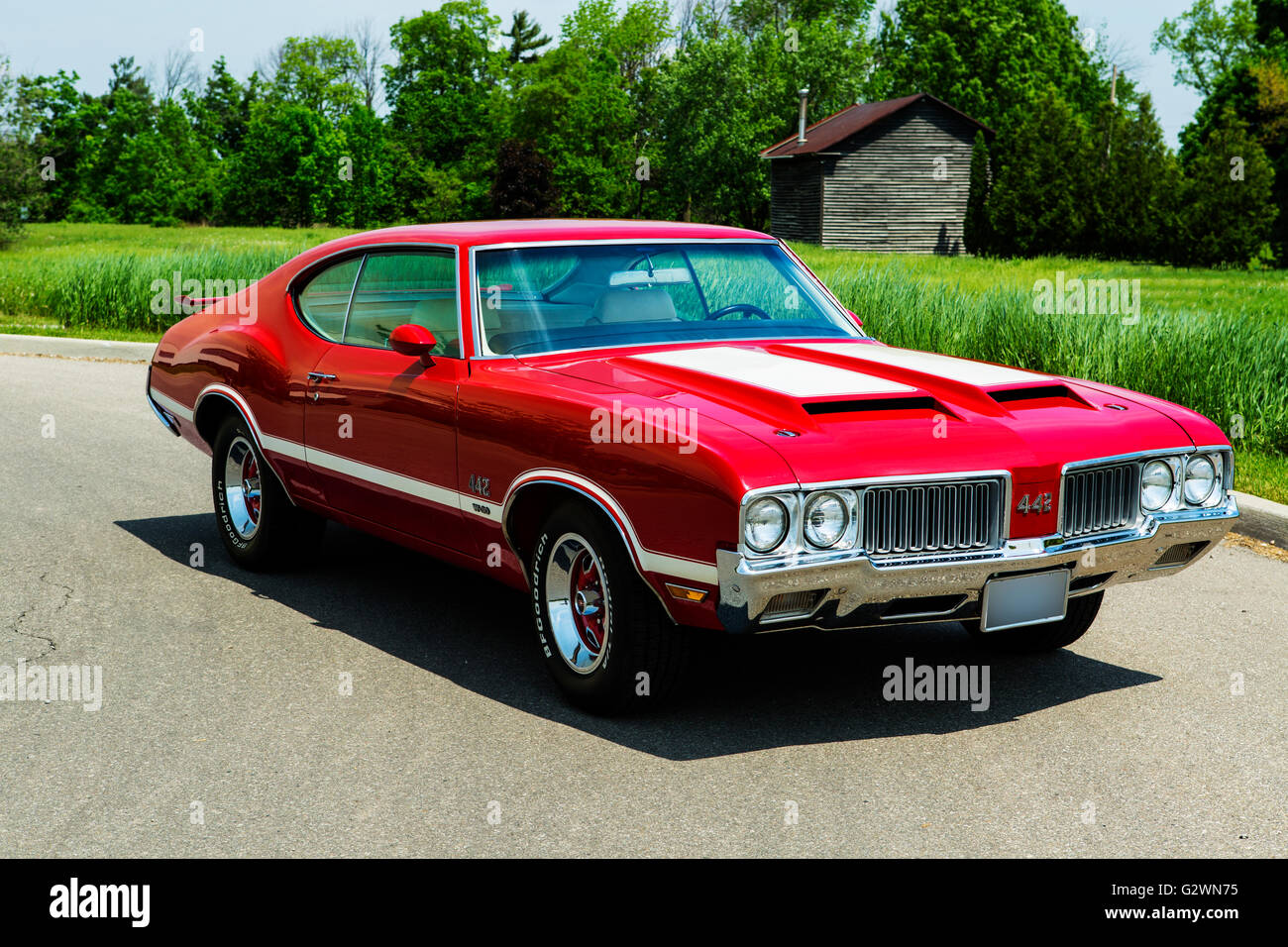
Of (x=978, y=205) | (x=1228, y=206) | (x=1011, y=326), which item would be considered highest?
(x=978, y=205)

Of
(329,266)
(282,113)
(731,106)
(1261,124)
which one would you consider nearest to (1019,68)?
(731,106)

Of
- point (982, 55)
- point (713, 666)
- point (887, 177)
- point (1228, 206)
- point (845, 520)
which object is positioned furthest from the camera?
A: point (982, 55)

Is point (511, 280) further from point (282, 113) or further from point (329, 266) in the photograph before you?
point (282, 113)

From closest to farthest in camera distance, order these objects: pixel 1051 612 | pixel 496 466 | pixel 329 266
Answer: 1. pixel 1051 612
2. pixel 496 466
3. pixel 329 266

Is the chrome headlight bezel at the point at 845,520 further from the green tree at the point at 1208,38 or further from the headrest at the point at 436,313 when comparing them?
the green tree at the point at 1208,38

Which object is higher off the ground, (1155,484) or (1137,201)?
(1137,201)

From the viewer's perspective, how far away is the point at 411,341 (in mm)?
5461

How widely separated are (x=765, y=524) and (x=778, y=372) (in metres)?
1.04

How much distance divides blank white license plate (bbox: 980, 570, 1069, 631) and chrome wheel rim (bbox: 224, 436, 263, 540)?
3.96 m

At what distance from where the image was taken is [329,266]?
6734mm

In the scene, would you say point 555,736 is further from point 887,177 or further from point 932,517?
point 887,177

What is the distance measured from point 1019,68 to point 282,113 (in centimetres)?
4238

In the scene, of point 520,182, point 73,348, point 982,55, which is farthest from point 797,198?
point 73,348

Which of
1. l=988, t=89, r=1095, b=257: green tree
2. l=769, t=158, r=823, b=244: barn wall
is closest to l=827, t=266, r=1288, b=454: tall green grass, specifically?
l=988, t=89, r=1095, b=257: green tree
